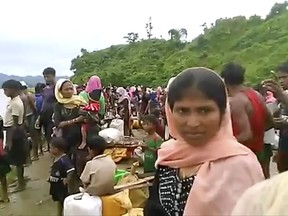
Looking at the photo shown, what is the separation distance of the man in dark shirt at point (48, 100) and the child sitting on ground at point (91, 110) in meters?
0.80

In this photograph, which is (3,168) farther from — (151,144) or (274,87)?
(274,87)

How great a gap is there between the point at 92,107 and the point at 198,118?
5009mm

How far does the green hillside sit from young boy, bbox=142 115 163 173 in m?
23.2

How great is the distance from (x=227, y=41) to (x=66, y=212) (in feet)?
145

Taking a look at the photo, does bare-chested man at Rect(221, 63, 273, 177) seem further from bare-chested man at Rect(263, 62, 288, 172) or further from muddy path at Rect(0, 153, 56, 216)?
muddy path at Rect(0, 153, 56, 216)

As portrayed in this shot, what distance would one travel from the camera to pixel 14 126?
7520 mm

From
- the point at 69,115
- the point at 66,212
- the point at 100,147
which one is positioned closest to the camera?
the point at 66,212

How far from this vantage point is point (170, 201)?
7.39 feet

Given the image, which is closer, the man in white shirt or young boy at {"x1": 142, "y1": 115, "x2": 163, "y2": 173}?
young boy at {"x1": 142, "y1": 115, "x2": 163, "y2": 173}

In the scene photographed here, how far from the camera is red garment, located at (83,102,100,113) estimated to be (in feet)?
22.7

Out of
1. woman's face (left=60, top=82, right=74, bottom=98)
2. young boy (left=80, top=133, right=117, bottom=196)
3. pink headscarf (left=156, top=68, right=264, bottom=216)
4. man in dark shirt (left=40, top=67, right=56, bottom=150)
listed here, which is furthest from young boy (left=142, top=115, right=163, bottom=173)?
pink headscarf (left=156, top=68, right=264, bottom=216)

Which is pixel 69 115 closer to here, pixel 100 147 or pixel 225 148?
pixel 100 147

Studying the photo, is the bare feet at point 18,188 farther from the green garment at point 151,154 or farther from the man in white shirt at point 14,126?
the green garment at point 151,154

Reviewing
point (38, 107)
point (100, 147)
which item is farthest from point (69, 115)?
point (38, 107)
